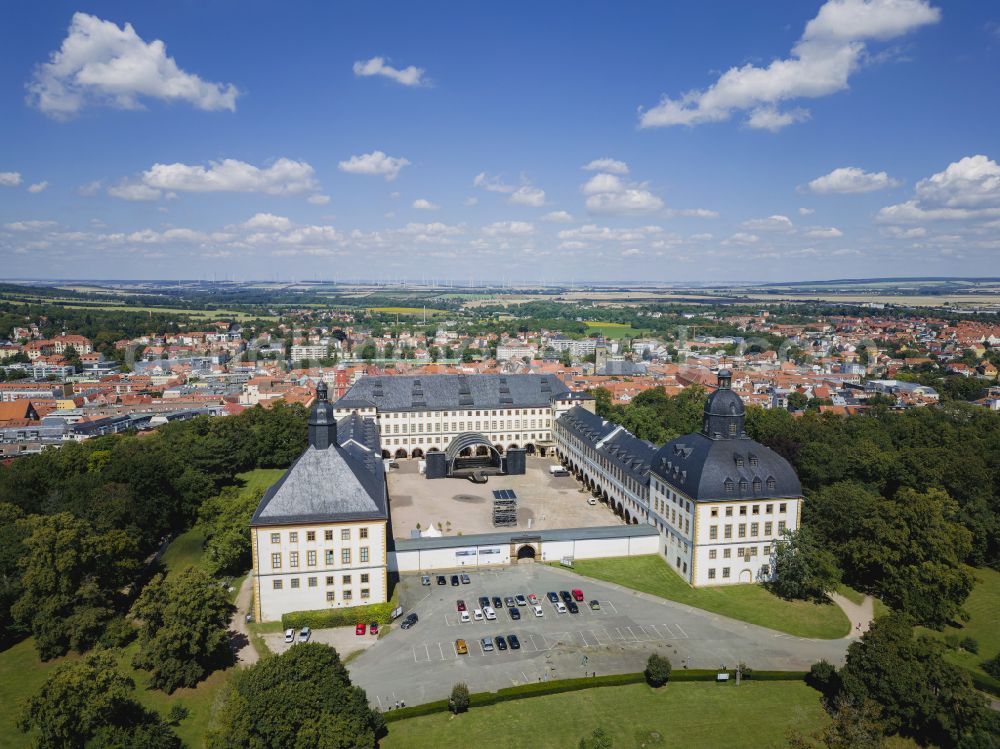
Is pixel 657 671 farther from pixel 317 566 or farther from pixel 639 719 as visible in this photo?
pixel 317 566

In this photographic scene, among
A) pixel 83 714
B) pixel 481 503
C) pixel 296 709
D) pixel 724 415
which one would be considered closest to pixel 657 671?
pixel 296 709

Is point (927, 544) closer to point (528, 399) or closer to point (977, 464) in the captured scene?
point (977, 464)

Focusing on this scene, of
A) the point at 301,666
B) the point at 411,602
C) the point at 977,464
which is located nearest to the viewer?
the point at 301,666

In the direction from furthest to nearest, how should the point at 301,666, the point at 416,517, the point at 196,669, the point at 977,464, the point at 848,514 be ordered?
the point at 416,517
the point at 977,464
the point at 848,514
the point at 196,669
the point at 301,666

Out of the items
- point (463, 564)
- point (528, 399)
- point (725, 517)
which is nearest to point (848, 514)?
point (725, 517)

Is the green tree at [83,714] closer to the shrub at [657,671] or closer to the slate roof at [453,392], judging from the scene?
the shrub at [657,671]

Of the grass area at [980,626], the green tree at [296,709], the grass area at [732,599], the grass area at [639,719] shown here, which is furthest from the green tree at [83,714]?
the grass area at [980,626]
